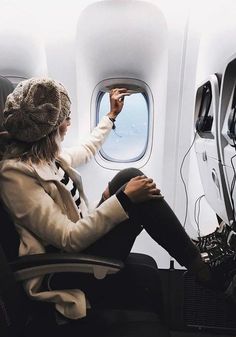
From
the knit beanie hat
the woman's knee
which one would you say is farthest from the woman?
the woman's knee

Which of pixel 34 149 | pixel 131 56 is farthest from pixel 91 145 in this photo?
pixel 34 149

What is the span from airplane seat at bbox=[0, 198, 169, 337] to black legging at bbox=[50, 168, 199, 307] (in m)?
0.05

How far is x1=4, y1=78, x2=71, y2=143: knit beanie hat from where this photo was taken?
1.15 m

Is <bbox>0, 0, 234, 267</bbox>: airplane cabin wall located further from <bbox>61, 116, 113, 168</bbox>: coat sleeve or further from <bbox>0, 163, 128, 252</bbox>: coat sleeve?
<bbox>0, 163, 128, 252</bbox>: coat sleeve

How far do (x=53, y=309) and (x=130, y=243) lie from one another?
0.32 meters

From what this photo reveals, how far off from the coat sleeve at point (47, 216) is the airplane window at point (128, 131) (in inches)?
Answer: 47.7

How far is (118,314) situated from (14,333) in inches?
12.2

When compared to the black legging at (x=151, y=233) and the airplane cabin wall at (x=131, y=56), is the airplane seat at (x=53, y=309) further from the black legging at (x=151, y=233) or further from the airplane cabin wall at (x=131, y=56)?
the airplane cabin wall at (x=131, y=56)

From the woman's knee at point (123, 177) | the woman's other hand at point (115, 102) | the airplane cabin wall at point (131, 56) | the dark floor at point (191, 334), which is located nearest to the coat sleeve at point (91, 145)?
the woman's other hand at point (115, 102)

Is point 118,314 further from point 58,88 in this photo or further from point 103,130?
point 103,130

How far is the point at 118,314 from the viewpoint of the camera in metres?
1.07

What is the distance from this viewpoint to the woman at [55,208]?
1113 millimetres

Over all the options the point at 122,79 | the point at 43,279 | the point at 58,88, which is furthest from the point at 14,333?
the point at 122,79

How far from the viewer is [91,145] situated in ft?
6.79
